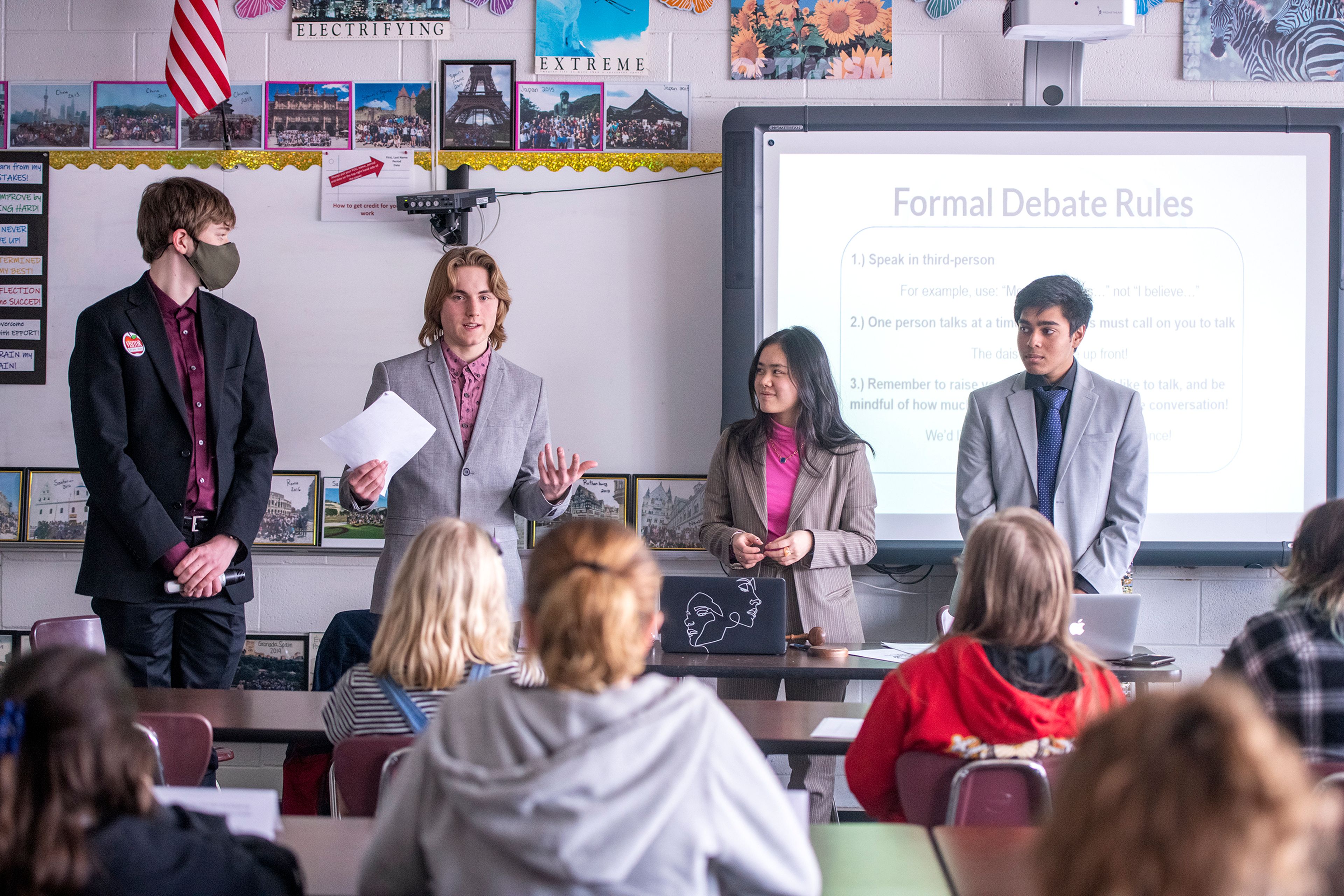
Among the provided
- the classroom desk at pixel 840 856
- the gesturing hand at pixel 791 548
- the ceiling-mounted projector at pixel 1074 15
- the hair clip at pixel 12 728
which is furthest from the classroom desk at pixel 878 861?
the ceiling-mounted projector at pixel 1074 15

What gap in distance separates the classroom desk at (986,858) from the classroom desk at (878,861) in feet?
0.06

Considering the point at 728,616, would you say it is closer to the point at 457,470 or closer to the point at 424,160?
the point at 457,470

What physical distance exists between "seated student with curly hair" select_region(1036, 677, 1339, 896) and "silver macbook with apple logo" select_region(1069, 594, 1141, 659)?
180 centimetres

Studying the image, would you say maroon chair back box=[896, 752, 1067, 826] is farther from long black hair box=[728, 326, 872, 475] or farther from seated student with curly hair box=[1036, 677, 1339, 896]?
long black hair box=[728, 326, 872, 475]

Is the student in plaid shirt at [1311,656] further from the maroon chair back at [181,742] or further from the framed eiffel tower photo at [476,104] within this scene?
the framed eiffel tower photo at [476,104]

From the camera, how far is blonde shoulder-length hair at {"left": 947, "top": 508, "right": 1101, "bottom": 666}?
1.74 metres

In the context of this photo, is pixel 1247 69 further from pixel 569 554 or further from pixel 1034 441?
pixel 569 554

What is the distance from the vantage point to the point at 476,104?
3912 mm

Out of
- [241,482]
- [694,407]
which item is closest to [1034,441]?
[694,407]

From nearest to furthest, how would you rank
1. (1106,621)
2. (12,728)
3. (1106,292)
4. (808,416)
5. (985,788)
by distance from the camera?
(12,728) → (985,788) → (1106,621) → (808,416) → (1106,292)

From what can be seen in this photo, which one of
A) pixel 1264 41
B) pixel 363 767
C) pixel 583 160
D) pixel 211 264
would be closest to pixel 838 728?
pixel 363 767

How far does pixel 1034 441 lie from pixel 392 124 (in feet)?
8.29

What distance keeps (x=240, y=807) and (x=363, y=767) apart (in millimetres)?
321

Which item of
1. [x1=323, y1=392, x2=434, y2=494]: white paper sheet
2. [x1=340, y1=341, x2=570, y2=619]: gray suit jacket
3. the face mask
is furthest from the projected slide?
the face mask
